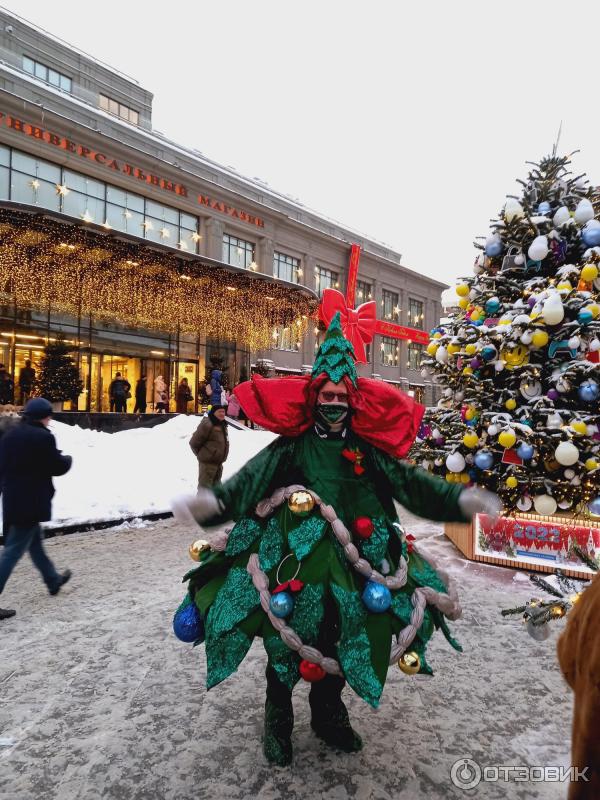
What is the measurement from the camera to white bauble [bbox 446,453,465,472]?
5.52 metres

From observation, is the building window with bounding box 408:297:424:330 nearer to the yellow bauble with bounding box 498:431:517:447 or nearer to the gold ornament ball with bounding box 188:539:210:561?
the yellow bauble with bounding box 498:431:517:447

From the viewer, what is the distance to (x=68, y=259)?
1884 centimetres

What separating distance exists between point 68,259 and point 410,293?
30683 mm

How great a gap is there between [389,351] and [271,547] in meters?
39.4

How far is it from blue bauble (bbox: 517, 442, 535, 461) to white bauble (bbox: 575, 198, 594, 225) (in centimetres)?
247

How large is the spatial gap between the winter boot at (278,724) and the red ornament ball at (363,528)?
908mm

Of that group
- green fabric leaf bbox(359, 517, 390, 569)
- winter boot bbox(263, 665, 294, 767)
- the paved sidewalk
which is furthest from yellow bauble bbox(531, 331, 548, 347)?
winter boot bbox(263, 665, 294, 767)

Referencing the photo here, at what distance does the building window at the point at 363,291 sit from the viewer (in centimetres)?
3841

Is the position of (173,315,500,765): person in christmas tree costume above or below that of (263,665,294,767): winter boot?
above

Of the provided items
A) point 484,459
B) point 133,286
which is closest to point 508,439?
point 484,459

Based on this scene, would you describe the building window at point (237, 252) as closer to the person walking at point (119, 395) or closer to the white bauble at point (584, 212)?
the person walking at point (119, 395)

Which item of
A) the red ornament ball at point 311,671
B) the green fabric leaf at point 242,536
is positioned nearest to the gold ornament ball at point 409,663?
the red ornament ball at point 311,671

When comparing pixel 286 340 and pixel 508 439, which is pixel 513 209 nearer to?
pixel 508 439

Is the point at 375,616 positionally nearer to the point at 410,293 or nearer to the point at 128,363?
the point at 128,363
